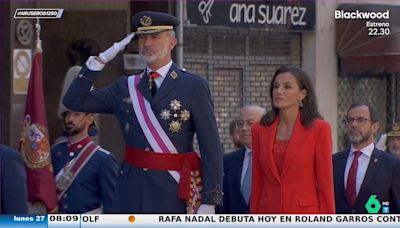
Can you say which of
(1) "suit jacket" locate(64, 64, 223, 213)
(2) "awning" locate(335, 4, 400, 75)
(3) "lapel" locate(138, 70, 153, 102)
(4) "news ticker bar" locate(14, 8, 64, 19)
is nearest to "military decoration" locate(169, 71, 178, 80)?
(1) "suit jacket" locate(64, 64, 223, 213)

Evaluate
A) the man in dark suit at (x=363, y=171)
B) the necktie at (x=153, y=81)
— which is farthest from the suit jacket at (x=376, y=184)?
the necktie at (x=153, y=81)

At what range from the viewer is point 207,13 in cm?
879

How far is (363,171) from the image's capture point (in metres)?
6.72

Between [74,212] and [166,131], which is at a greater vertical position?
[166,131]

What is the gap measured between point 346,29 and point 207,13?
4.53 ft

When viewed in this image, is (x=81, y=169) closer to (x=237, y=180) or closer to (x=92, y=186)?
(x=92, y=186)

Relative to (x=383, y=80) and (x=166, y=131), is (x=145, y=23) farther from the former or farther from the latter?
(x=383, y=80)

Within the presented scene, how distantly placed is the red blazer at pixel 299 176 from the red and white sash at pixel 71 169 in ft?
4.35

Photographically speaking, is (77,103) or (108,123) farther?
(108,123)

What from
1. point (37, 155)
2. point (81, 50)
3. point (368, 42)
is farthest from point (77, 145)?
point (368, 42)

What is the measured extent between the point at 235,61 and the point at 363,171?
9.04ft

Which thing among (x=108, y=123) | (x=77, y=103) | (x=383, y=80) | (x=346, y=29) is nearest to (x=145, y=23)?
(x=77, y=103)

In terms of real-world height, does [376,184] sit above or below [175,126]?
below

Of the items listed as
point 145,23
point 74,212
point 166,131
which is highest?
point 145,23
